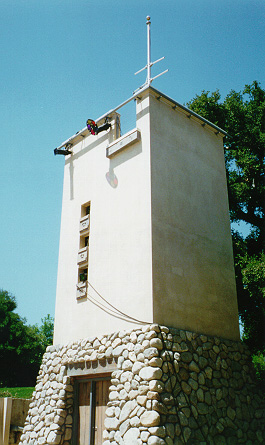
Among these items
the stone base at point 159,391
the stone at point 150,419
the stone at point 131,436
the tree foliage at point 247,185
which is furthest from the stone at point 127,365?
the tree foliage at point 247,185

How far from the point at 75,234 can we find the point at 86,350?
13.6ft

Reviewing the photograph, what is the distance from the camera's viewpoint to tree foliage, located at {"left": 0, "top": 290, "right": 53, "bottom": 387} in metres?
30.7

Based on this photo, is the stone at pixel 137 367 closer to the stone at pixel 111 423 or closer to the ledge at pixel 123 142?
the stone at pixel 111 423

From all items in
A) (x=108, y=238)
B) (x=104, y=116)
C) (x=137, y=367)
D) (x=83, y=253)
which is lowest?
(x=137, y=367)

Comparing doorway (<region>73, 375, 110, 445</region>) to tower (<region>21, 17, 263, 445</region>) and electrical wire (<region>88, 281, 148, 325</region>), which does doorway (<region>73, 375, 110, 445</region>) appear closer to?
tower (<region>21, 17, 263, 445</region>)

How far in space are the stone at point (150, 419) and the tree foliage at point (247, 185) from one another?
6.10 m

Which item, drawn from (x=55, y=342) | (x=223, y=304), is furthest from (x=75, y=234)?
(x=223, y=304)

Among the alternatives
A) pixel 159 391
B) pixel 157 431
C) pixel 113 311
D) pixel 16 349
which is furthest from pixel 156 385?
pixel 16 349

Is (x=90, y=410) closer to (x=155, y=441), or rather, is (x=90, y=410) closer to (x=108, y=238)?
(x=155, y=441)

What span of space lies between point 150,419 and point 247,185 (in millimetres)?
10851

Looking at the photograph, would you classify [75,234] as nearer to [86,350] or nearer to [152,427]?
[86,350]

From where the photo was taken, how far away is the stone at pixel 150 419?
876 cm

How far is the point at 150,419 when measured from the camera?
883 centimetres

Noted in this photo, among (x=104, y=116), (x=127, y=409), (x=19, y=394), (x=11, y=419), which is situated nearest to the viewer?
(x=127, y=409)
